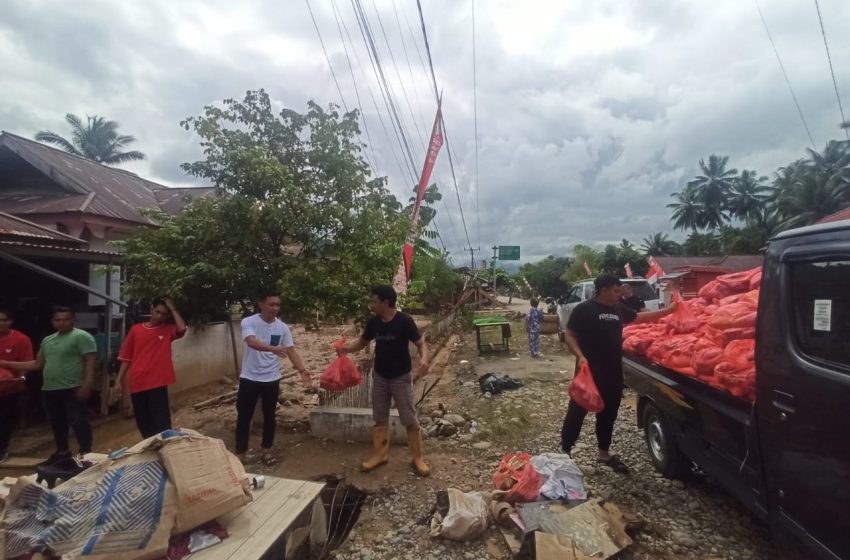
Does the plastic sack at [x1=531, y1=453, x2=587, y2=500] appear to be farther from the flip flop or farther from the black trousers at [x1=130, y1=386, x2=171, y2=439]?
the black trousers at [x1=130, y1=386, x2=171, y2=439]

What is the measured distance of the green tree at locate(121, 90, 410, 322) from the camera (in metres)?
4.53

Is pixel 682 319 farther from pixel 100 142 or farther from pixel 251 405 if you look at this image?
pixel 100 142

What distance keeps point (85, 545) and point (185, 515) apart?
34 centimetres

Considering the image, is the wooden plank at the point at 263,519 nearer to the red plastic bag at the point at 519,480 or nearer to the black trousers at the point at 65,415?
the red plastic bag at the point at 519,480

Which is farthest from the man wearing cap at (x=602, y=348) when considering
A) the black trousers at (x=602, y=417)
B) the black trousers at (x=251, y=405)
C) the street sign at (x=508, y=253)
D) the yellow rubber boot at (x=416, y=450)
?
the street sign at (x=508, y=253)

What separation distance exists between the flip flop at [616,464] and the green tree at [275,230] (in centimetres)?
294

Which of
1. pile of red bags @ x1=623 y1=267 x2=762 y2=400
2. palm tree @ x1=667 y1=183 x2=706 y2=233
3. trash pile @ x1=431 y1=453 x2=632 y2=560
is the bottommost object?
trash pile @ x1=431 y1=453 x2=632 y2=560

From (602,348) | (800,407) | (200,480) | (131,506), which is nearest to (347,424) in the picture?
(602,348)

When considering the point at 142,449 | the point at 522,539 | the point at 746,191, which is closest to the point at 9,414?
the point at 142,449

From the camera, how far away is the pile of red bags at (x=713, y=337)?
2.58m

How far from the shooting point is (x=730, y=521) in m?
3.04

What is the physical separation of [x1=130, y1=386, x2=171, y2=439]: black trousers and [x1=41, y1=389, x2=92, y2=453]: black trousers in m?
0.82

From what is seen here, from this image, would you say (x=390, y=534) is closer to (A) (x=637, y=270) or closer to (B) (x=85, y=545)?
(B) (x=85, y=545)

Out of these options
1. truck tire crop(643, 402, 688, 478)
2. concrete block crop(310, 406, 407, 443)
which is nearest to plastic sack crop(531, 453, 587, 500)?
truck tire crop(643, 402, 688, 478)
